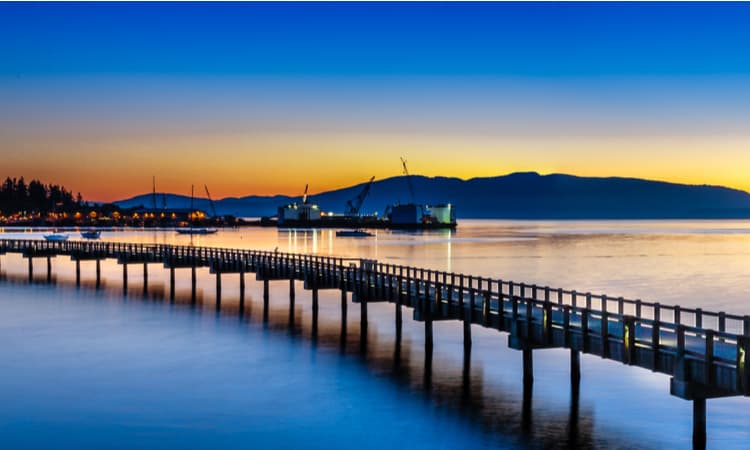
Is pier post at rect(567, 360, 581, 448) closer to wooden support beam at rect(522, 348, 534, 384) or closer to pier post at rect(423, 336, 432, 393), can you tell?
wooden support beam at rect(522, 348, 534, 384)

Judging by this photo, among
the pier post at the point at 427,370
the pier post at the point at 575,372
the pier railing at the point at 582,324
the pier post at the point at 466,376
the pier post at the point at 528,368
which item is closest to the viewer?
the pier railing at the point at 582,324

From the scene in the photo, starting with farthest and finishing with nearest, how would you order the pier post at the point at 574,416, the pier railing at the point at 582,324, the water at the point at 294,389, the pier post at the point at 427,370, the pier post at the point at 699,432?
the pier post at the point at 427,370
the water at the point at 294,389
the pier post at the point at 574,416
the pier post at the point at 699,432
the pier railing at the point at 582,324

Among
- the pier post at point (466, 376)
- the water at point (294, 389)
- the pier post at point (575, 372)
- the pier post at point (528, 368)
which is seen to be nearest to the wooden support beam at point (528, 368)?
the pier post at point (528, 368)

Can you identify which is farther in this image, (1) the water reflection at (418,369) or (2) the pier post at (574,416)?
(1) the water reflection at (418,369)

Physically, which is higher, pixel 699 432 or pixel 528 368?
pixel 528 368

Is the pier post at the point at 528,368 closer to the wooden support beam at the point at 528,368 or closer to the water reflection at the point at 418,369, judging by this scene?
the wooden support beam at the point at 528,368

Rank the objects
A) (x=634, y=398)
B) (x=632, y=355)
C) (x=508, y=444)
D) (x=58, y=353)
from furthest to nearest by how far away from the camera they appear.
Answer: (x=58, y=353) < (x=634, y=398) < (x=508, y=444) < (x=632, y=355)

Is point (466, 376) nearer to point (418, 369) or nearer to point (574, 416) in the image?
point (418, 369)

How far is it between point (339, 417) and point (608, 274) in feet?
223

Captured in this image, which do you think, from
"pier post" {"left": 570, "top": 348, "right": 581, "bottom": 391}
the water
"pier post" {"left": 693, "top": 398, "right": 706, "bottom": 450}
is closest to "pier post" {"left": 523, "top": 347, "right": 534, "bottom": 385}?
the water

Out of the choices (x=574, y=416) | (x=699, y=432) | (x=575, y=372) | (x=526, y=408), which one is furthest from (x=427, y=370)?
(x=699, y=432)

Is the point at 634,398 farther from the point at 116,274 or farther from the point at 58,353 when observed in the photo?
the point at 116,274

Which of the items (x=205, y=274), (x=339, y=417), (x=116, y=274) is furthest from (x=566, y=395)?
(x=116, y=274)

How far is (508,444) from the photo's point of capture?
2630 cm
